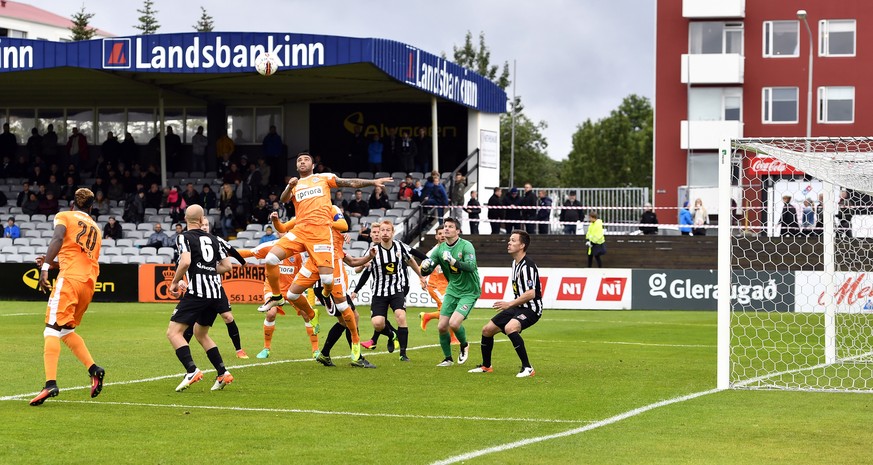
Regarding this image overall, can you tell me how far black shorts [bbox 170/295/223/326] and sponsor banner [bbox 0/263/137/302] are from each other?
2034cm

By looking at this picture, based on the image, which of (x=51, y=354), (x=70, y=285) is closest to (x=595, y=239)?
(x=70, y=285)

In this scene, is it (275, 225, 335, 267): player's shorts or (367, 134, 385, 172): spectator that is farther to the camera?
(367, 134, 385, 172): spectator

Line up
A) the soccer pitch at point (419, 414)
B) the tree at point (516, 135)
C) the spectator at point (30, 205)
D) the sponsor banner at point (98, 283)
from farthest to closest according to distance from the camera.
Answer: the tree at point (516, 135) → the spectator at point (30, 205) → the sponsor banner at point (98, 283) → the soccer pitch at point (419, 414)

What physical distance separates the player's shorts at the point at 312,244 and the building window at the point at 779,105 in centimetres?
4635

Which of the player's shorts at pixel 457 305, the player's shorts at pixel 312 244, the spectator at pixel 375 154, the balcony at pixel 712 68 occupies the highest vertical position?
the balcony at pixel 712 68

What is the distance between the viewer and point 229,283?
33062 mm

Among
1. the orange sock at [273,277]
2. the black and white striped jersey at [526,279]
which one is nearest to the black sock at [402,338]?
the orange sock at [273,277]

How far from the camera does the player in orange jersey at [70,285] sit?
A: 1220cm

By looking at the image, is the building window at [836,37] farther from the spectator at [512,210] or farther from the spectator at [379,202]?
the spectator at [379,202]

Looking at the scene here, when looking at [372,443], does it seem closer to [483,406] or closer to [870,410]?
[483,406]

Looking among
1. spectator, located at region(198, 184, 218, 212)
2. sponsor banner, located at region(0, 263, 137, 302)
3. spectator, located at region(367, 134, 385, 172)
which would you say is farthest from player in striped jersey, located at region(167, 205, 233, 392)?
spectator, located at region(367, 134, 385, 172)

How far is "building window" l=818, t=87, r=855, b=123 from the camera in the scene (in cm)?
5819

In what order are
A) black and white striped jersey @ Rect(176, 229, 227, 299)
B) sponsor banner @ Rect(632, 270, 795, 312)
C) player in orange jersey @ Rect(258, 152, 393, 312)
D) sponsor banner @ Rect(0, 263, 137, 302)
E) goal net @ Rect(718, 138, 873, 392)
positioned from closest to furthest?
black and white striped jersey @ Rect(176, 229, 227, 299)
goal net @ Rect(718, 138, 873, 392)
player in orange jersey @ Rect(258, 152, 393, 312)
sponsor banner @ Rect(632, 270, 795, 312)
sponsor banner @ Rect(0, 263, 137, 302)

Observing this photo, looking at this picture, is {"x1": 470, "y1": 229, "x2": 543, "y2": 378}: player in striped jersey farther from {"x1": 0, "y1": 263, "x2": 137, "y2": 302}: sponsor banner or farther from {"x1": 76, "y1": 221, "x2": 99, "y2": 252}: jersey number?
{"x1": 0, "y1": 263, "x2": 137, "y2": 302}: sponsor banner
